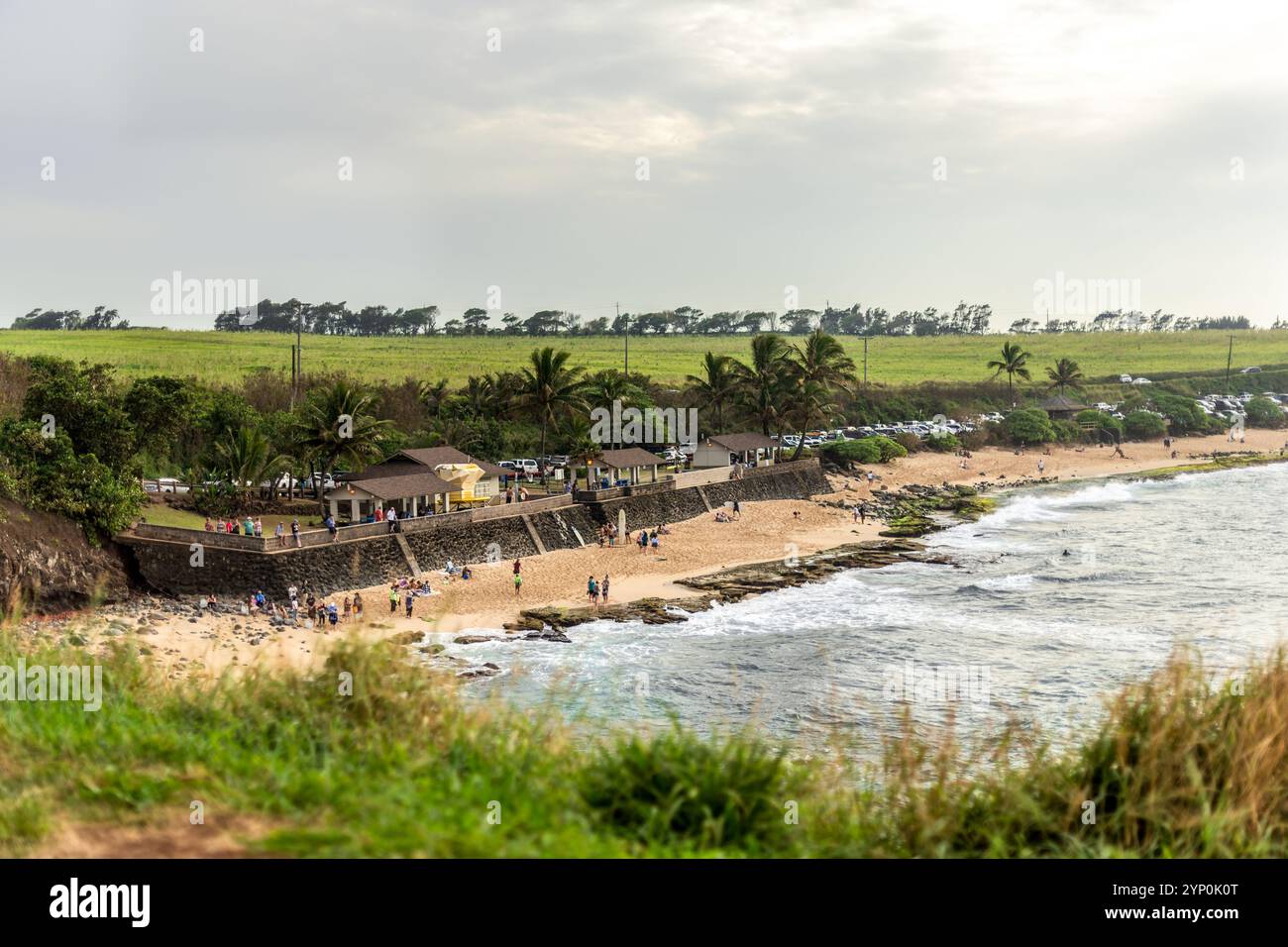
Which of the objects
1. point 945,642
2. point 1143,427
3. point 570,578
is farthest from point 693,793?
point 1143,427

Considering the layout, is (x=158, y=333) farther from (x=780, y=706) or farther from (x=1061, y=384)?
(x=780, y=706)

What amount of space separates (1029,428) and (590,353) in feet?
186

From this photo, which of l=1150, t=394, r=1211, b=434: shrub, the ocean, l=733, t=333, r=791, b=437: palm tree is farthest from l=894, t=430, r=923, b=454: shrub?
l=1150, t=394, r=1211, b=434: shrub

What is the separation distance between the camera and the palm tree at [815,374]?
207 ft

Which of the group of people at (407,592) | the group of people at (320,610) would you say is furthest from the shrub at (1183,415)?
the group of people at (320,610)

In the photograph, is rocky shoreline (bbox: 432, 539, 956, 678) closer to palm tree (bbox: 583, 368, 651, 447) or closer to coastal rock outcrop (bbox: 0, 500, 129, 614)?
coastal rock outcrop (bbox: 0, 500, 129, 614)

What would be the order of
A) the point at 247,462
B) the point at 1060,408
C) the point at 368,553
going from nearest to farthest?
the point at 368,553
the point at 247,462
the point at 1060,408

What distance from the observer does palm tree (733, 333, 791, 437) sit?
Result: 210 feet

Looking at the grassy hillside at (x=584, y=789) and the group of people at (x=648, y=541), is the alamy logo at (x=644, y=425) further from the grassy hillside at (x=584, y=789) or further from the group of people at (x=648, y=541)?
the grassy hillside at (x=584, y=789)

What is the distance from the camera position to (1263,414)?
348 feet

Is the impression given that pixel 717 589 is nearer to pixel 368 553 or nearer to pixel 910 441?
pixel 368 553

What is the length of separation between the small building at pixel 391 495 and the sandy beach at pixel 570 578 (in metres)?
3.54
